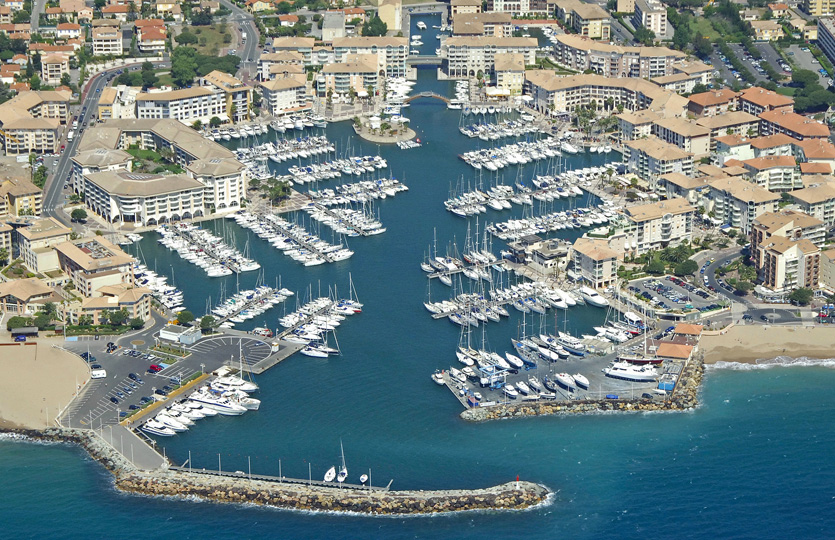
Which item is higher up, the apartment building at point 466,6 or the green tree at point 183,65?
the apartment building at point 466,6

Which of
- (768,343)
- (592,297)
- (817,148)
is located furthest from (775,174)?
(768,343)

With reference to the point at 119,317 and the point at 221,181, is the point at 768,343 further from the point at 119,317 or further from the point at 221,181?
the point at 221,181

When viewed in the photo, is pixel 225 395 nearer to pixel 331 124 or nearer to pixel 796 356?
pixel 796 356

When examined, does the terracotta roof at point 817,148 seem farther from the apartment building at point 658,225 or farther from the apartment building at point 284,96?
the apartment building at point 284,96

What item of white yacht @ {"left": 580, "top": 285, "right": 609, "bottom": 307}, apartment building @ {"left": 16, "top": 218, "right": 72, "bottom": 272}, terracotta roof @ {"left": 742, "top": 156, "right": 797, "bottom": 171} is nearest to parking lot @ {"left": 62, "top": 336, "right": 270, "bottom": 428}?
apartment building @ {"left": 16, "top": 218, "right": 72, "bottom": 272}

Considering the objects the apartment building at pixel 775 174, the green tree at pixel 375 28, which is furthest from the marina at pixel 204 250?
the green tree at pixel 375 28

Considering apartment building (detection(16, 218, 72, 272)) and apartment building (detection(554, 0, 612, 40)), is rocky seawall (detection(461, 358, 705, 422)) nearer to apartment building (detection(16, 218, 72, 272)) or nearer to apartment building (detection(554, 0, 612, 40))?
apartment building (detection(16, 218, 72, 272))
